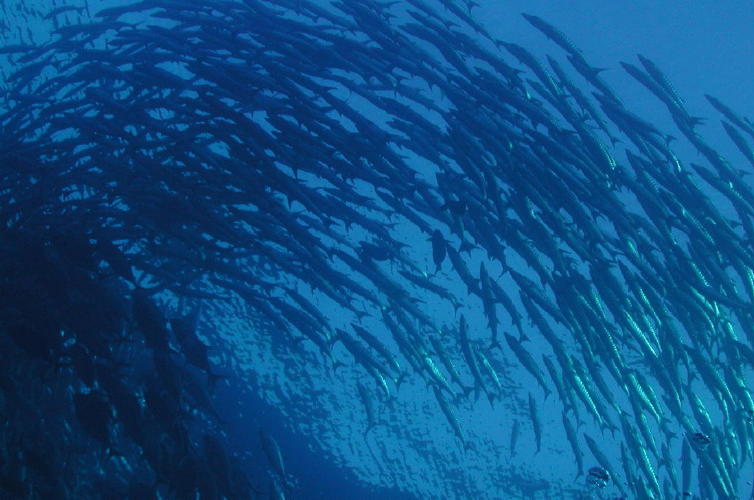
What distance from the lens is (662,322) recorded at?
7.20 metres

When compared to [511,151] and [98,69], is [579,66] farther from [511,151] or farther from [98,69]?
[98,69]

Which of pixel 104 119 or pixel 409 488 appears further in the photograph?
pixel 409 488

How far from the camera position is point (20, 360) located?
6574 mm

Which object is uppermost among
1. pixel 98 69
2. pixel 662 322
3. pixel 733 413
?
pixel 98 69

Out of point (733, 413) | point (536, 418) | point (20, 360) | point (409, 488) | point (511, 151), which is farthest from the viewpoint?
point (409, 488)

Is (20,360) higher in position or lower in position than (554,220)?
Result: lower

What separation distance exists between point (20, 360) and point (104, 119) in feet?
8.94

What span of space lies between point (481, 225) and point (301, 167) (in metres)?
2.18

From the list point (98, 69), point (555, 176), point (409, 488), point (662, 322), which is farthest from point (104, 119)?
point (409, 488)

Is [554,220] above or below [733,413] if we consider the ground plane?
above

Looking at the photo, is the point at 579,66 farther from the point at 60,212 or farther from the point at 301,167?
the point at 60,212

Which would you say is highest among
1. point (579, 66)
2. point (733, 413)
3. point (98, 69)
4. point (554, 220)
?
point (579, 66)

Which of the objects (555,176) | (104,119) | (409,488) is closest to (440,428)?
(409,488)

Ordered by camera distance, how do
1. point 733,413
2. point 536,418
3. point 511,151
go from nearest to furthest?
point 511,151, point 733,413, point 536,418
